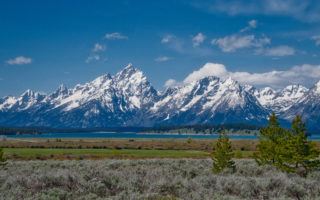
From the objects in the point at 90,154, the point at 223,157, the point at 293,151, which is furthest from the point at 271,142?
the point at 90,154

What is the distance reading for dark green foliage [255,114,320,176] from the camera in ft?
95.9

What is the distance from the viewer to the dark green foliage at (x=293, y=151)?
29.2 m

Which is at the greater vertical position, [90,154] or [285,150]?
[285,150]

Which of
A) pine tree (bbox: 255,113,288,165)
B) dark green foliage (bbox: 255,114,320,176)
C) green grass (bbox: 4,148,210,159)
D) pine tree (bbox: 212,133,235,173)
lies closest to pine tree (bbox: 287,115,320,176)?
dark green foliage (bbox: 255,114,320,176)

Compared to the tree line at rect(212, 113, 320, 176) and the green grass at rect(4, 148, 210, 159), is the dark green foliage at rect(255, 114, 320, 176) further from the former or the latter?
the green grass at rect(4, 148, 210, 159)

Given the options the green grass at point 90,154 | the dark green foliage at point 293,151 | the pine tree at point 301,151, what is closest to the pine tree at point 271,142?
the dark green foliage at point 293,151

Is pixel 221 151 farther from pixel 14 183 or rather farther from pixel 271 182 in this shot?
pixel 14 183

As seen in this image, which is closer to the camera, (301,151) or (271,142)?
(301,151)

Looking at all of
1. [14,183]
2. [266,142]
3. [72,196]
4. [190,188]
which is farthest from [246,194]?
[266,142]

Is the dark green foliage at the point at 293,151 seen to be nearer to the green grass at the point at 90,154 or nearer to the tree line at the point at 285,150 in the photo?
the tree line at the point at 285,150

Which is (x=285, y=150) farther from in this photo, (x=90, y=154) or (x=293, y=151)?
(x=90, y=154)

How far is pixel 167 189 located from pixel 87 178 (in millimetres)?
3316

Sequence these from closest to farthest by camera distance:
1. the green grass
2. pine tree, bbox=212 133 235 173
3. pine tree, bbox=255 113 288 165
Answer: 1. pine tree, bbox=212 133 235 173
2. pine tree, bbox=255 113 288 165
3. the green grass

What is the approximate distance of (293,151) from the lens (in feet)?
97.7
